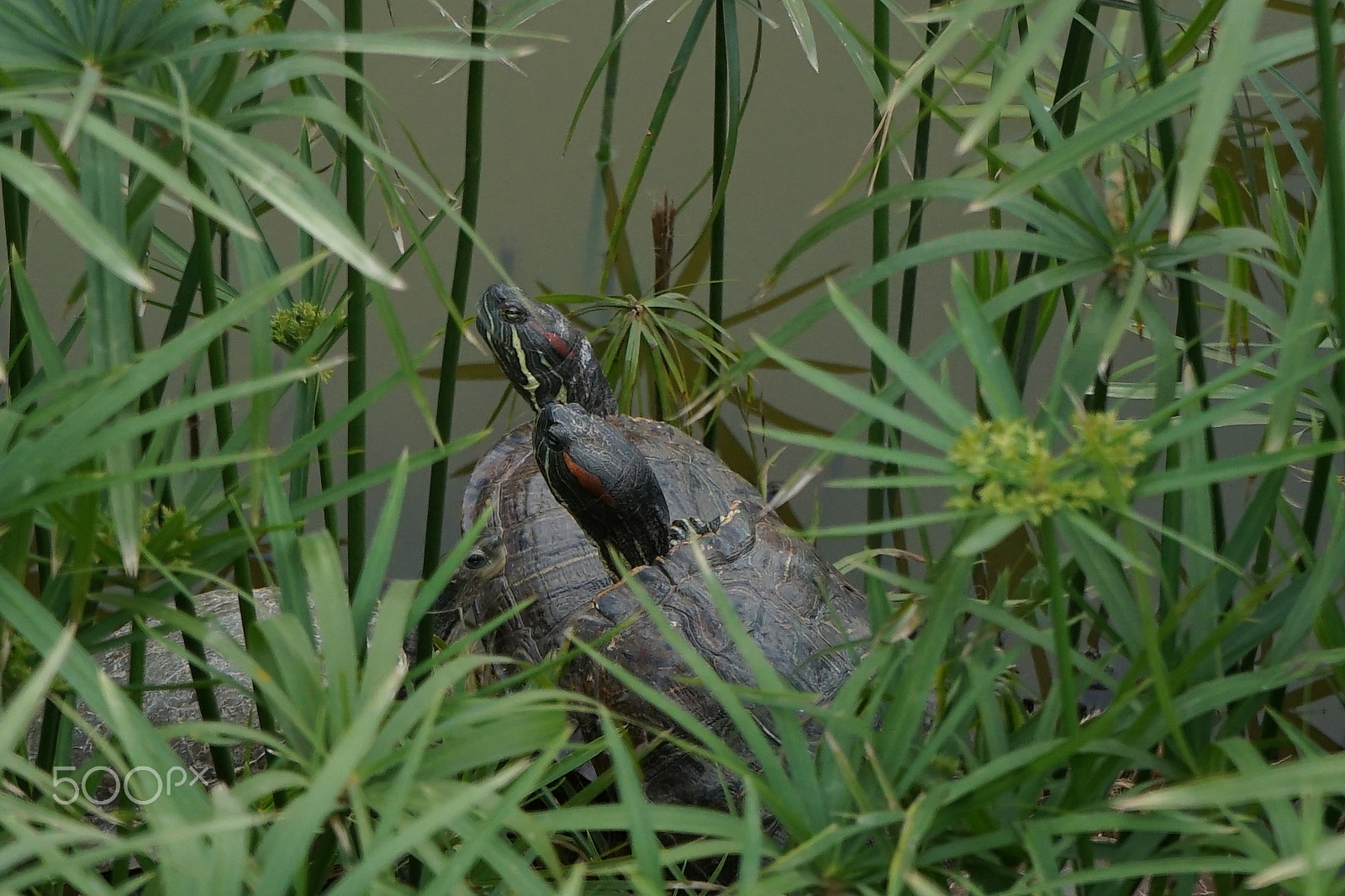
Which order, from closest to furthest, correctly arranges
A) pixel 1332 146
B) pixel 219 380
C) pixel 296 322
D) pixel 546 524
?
pixel 1332 146 → pixel 219 380 → pixel 296 322 → pixel 546 524

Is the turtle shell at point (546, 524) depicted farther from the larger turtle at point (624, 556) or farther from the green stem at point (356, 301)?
the green stem at point (356, 301)

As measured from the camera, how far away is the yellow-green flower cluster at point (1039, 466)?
510 mm

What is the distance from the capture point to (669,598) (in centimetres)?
138

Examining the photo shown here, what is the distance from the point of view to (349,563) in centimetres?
109

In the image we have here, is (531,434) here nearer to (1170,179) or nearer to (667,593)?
(667,593)

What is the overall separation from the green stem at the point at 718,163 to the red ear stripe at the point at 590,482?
1.16 ft

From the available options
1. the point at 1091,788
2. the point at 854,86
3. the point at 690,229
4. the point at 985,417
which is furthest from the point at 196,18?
the point at 854,86

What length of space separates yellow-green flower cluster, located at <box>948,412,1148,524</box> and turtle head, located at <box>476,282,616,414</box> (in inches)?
50.7

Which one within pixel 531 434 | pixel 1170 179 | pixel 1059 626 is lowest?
pixel 531 434

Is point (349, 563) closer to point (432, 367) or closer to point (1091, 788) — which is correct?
point (1091, 788)

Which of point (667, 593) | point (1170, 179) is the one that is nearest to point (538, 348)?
point (667, 593)

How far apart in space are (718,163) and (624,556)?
613 mm

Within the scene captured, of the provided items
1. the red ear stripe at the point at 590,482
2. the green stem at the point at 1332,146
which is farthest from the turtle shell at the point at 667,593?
the green stem at the point at 1332,146

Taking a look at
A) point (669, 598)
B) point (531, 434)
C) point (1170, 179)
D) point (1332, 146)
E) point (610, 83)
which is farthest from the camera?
point (531, 434)
